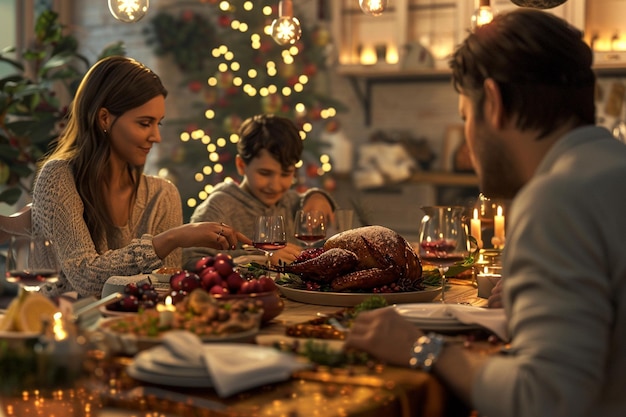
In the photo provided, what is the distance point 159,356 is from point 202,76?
4.86 meters

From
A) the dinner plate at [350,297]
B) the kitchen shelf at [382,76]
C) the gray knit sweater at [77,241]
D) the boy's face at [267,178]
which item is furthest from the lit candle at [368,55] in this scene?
the dinner plate at [350,297]

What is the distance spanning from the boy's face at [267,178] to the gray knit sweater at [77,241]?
66 centimetres

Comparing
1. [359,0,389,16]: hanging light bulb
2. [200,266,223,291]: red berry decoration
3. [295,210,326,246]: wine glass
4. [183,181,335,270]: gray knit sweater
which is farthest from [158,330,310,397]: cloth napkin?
[183,181,335,270]: gray knit sweater

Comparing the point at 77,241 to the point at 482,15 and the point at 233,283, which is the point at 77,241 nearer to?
the point at 233,283

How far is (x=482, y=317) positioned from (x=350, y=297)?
1.46 ft

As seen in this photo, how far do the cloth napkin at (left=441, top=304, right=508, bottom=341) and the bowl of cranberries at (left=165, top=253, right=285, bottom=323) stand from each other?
13.8 inches

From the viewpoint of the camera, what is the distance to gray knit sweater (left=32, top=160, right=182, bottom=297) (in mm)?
2654

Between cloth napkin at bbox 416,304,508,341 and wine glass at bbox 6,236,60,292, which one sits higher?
wine glass at bbox 6,236,60,292

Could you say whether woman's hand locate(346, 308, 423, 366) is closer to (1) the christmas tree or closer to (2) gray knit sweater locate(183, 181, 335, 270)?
(2) gray knit sweater locate(183, 181, 335, 270)

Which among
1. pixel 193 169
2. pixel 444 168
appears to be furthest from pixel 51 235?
pixel 444 168

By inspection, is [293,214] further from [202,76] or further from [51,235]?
[202,76]

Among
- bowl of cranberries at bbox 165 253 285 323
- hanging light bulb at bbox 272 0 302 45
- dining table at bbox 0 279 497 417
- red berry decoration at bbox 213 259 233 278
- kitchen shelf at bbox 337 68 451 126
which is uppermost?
hanging light bulb at bbox 272 0 302 45

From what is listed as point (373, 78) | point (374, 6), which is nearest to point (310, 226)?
point (374, 6)

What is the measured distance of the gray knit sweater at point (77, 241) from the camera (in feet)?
8.71
